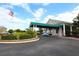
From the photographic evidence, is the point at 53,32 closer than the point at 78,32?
No

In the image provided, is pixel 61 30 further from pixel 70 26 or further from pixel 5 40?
pixel 5 40

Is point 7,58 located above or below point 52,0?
below

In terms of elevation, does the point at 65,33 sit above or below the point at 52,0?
below

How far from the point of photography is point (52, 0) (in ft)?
54.4

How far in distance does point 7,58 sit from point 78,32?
24.1 m

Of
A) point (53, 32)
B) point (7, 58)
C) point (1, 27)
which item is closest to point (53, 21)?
point (53, 32)

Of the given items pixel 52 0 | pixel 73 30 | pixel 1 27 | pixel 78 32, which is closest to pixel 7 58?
pixel 52 0

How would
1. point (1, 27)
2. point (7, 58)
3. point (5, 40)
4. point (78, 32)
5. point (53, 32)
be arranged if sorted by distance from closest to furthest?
1. point (7, 58)
2. point (5, 40)
3. point (78, 32)
4. point (1, 27)
5. point (53, 32)

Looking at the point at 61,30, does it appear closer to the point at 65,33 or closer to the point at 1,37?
the point at 65,33

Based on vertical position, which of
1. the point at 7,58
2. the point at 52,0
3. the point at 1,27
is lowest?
the point at 7,58

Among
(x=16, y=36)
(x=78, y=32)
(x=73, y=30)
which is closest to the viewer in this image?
(x=16, y=36)

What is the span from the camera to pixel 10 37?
19812 mm

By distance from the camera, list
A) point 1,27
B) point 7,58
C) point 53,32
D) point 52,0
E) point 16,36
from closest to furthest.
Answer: point 7,58 → point 52,0 → point 16,36 → point 1,27 → point 53,32

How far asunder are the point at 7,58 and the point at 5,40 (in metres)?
10.2
